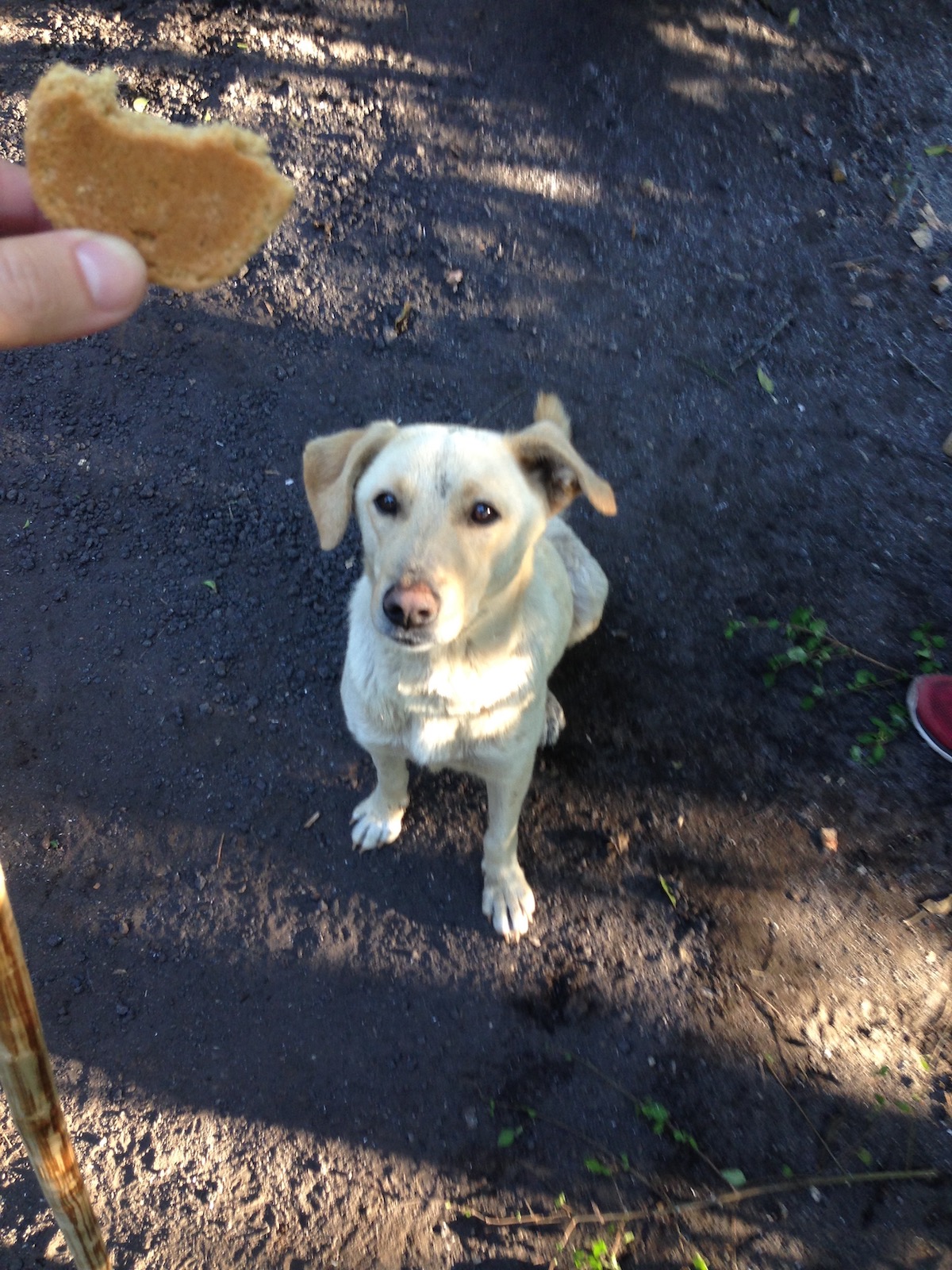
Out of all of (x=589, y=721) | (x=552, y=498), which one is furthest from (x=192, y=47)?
(x=589, y=721)

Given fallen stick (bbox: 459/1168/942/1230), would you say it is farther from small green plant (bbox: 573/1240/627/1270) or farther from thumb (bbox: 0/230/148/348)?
thumb (bbox: 0/230/148/348)

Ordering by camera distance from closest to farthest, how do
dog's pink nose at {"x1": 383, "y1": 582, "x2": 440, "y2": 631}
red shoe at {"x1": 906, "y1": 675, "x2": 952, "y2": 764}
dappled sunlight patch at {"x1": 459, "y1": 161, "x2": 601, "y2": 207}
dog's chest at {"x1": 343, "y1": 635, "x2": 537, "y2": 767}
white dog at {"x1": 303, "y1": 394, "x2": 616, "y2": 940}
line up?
dog's pink nose at {"x1": 383, "y1": 582, "x2": 440, "y2": 631} < white dog at {"x1": 303, "y1": 394, "x2": 616, "y2": 940} < dog's chest at {"x1": 343, "y1": 635, "x2": 537, "y2": 767} < red shoe at {"x1": 906, "y1": 675, "x2": 952, "y2": 764} < dappled sunlight patch at {"x1": 459, "y1": 161, "x2": 601, "y2": 207}

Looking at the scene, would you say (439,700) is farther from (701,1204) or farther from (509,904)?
(701,1204)

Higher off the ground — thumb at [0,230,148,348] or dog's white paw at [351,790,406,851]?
thumb at [0,230,148,348]

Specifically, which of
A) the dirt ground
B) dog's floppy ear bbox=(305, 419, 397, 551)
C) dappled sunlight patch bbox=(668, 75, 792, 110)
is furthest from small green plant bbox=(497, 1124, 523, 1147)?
dappled sunlight patch bbox=(668, 75, 792, 110)

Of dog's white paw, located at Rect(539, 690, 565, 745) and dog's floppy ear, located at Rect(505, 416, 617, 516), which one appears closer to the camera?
dog's floppy ear, located at Rect(505, 416, 617, 516)

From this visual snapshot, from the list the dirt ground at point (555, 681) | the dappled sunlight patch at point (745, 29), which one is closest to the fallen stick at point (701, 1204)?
the dirt ground at point (555, 681)
